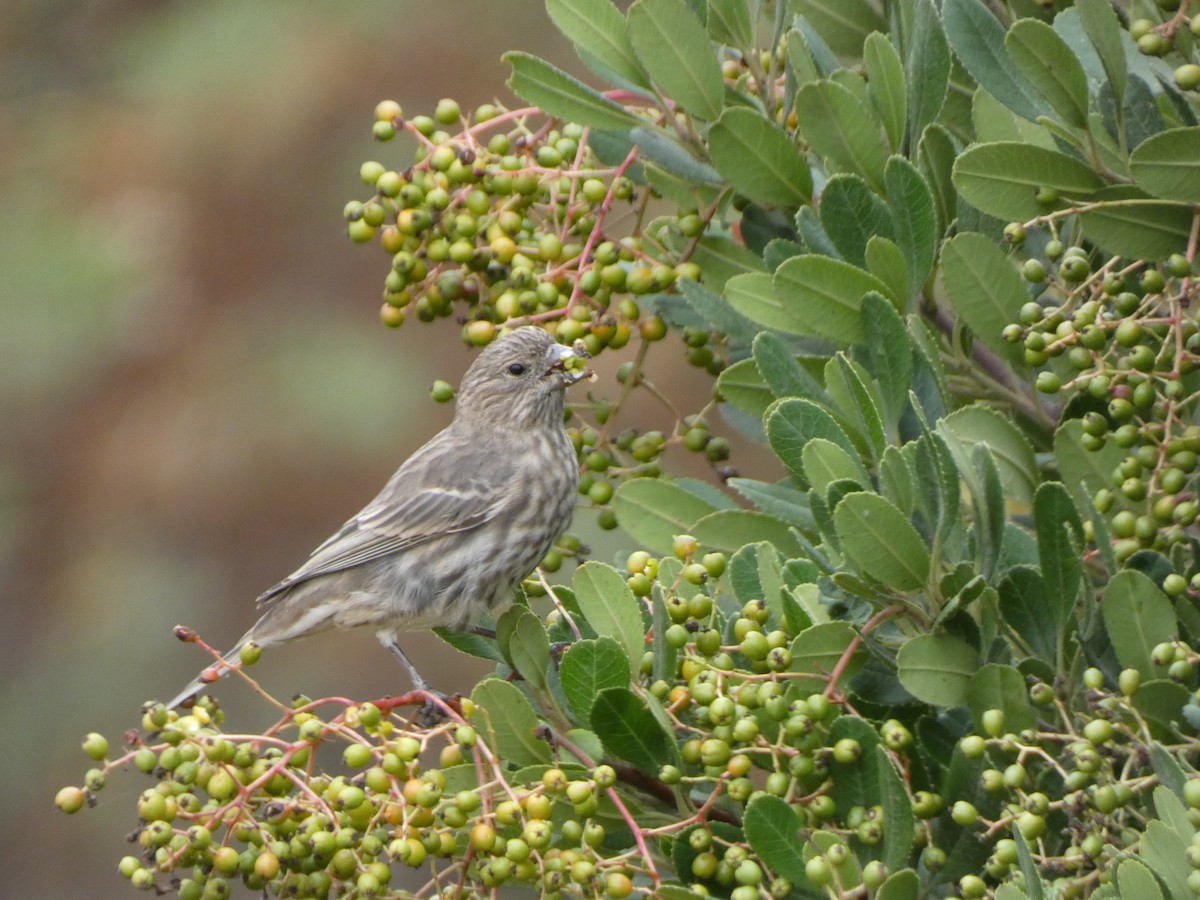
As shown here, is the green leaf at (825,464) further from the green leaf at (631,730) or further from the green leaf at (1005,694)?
the green leaf at (631,730)

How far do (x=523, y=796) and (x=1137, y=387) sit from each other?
1.18m

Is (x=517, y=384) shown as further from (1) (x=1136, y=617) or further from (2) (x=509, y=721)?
(1) (x=1136, y=617)

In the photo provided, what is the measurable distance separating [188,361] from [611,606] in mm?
7969

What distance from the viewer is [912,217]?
2768 millimetres

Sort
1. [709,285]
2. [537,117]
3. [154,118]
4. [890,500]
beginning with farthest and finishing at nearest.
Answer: [154,118], [537,117], [709,285], [890,500]

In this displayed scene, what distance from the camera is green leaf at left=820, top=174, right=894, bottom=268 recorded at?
280 cm

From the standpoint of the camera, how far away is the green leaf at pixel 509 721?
2.71 meters

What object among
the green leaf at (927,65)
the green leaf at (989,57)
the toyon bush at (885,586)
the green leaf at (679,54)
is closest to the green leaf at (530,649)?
the toyon bush at (885,586)

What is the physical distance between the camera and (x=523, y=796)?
2516 millimetres

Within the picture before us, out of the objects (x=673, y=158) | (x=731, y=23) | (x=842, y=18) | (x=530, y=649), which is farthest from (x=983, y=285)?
(x=530, y=649)

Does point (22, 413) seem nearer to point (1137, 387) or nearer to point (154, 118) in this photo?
point (154, 118)

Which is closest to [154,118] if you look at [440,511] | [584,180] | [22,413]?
[22,413]

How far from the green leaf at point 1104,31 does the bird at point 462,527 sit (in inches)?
82.7

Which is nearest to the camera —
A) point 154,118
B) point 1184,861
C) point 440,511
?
point 1184,861
